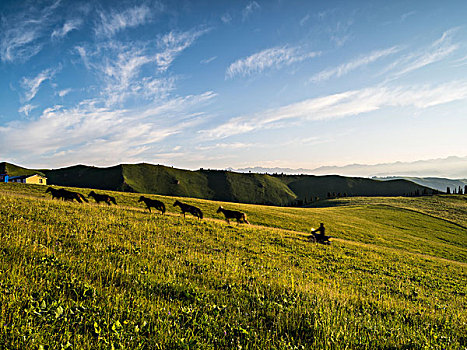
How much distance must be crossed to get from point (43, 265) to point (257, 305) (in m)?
5.61

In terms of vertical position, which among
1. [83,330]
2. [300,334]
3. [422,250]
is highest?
[83,330]

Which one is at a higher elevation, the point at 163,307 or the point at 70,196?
the point at 70,196

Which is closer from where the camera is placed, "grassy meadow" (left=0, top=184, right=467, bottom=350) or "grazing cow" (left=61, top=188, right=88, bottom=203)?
"grassy meadow" (left=0, top=184, right=467, bottom=350)

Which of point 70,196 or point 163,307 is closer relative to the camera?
point 163,307

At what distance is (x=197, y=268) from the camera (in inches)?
345

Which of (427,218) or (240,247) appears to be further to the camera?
(427,218)

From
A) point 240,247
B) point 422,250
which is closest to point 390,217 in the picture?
point 422,250

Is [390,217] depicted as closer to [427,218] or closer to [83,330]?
[427,218]

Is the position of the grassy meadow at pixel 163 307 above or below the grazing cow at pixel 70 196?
below

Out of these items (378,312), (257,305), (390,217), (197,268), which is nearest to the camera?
(257,305)

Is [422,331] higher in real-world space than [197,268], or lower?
lower

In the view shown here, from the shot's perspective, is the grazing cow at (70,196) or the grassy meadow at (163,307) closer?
the grassy meadow at (163,307)

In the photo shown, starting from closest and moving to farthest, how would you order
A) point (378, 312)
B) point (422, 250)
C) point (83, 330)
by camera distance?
1. point (83, 330)
2. point (378, 312)
3. point (422, 250)

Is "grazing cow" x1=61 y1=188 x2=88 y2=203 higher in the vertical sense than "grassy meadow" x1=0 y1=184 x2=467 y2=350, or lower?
higher
